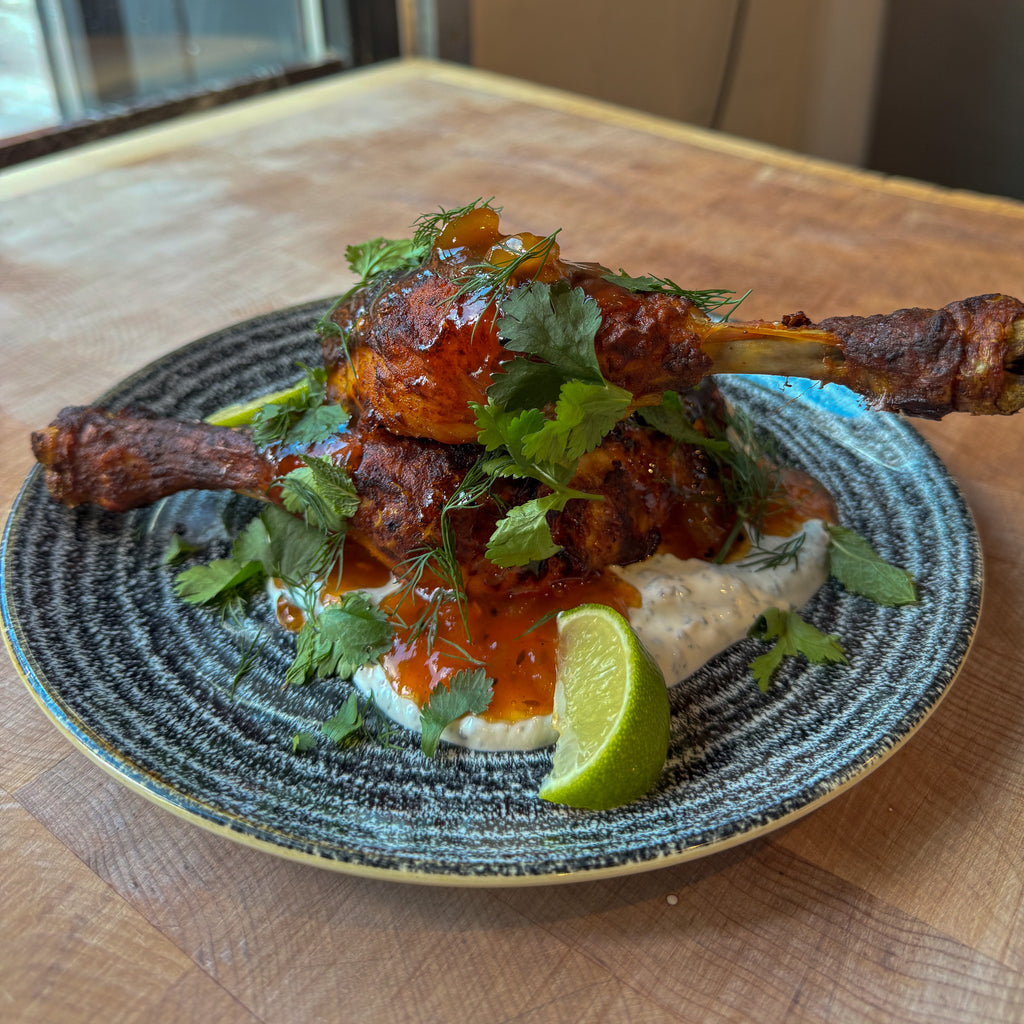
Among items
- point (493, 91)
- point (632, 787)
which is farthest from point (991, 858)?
point (493, 91)

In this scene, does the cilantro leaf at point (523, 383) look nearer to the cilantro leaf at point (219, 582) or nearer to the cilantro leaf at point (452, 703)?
the cilantro leaf at point (452, 703)

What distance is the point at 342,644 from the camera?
1683 mm

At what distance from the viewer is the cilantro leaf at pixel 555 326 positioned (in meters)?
1.53

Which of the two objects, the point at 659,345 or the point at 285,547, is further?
the point at 285,547

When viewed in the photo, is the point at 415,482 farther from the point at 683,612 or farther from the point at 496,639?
the point at 683,612

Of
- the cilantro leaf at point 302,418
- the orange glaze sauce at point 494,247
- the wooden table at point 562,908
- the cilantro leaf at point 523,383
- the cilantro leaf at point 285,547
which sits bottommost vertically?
the wooden table at point 562,908

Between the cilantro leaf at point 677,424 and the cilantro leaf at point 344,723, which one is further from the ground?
the cilantro leaf at point 677,424

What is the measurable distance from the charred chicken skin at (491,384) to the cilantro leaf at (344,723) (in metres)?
0.29

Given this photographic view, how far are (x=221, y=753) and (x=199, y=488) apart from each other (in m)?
0.64

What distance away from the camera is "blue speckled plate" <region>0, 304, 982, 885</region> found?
4.34ft

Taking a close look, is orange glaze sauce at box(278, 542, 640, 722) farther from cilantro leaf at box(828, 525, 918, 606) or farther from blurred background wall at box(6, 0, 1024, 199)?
blurred background wall at box(6, 0, 1024, 199)

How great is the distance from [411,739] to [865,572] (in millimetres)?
896

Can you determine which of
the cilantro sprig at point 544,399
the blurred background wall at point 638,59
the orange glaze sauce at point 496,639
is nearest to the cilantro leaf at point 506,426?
the cilantro sprig at point 544,399

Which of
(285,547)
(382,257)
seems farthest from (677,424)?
(285,547)
